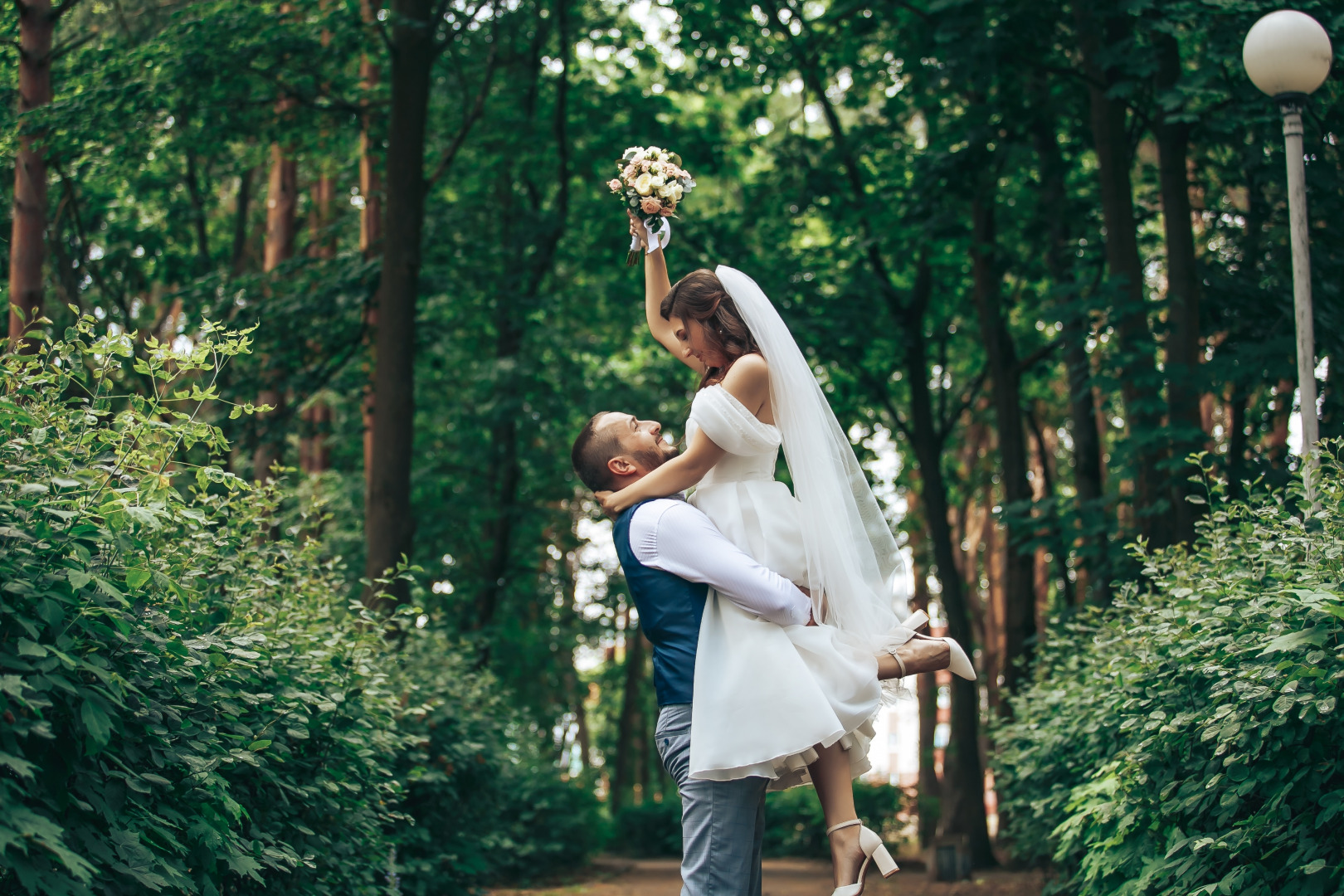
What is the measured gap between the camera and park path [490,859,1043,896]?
35.7 ft

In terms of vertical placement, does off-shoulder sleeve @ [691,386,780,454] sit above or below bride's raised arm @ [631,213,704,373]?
below

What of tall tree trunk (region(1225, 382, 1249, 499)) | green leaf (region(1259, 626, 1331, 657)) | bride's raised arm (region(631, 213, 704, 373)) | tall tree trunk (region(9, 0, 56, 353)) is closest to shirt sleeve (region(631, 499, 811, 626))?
bride's raised arm (region(631, 213, 704, 373))

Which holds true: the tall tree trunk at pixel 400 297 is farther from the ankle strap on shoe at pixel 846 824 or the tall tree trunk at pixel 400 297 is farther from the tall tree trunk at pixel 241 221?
the ankle strap on shoe at pixel 846 824

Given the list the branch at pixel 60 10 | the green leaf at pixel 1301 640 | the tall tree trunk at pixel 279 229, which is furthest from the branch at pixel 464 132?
the green leaf at pixel 1301 640

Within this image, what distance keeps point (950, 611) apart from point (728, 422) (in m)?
9.97

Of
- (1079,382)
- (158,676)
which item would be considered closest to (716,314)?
(158,676)

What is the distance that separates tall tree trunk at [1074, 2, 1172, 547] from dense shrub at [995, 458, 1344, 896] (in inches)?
128

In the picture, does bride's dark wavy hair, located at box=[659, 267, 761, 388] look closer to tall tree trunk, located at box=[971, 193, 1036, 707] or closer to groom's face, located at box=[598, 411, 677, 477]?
groom's face, located at box=[598, 411, 677, 477]

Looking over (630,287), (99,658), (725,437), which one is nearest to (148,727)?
(99,658)

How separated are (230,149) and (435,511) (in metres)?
5.52

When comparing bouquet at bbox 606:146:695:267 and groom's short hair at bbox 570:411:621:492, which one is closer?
groom's short hair at bbox 570:411:621:492

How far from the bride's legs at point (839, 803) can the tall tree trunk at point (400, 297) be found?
6393 millimetres

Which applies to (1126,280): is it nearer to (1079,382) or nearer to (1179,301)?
(1179,301)

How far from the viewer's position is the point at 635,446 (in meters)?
3.55
